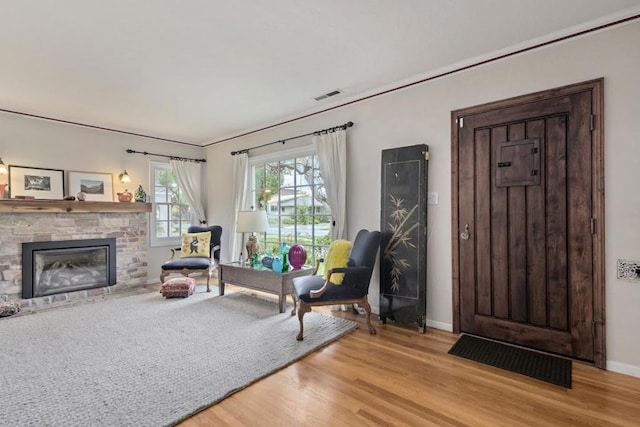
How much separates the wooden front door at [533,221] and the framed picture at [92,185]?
16.0ft

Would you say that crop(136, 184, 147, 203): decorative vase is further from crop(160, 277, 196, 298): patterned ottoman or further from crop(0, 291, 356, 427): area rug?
crop(0, 291, 356, 427): area rug

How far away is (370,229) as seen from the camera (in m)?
3.64

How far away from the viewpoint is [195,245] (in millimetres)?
4934

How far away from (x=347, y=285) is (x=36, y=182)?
4354 millimetres

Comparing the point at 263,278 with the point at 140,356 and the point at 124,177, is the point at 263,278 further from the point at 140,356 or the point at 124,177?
the point at 124,177

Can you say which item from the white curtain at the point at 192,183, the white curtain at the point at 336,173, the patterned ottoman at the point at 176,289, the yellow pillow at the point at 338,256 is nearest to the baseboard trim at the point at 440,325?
the yellow pillow at the point at 338,256

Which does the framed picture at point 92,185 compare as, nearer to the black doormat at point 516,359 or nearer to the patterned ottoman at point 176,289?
the patterned ottoman at point 176,289

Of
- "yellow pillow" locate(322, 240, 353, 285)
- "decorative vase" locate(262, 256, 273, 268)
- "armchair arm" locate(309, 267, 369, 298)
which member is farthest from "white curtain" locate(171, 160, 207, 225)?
"armchair arm" locate(309, 267, 369, 298)

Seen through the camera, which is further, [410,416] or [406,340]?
[406,340]

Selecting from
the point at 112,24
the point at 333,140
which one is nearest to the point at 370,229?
the point at 333,140

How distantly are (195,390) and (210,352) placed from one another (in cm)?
55

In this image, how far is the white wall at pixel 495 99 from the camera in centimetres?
221

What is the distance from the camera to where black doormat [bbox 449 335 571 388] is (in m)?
2.20

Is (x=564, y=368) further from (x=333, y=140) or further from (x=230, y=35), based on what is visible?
(x=230, y=35)
